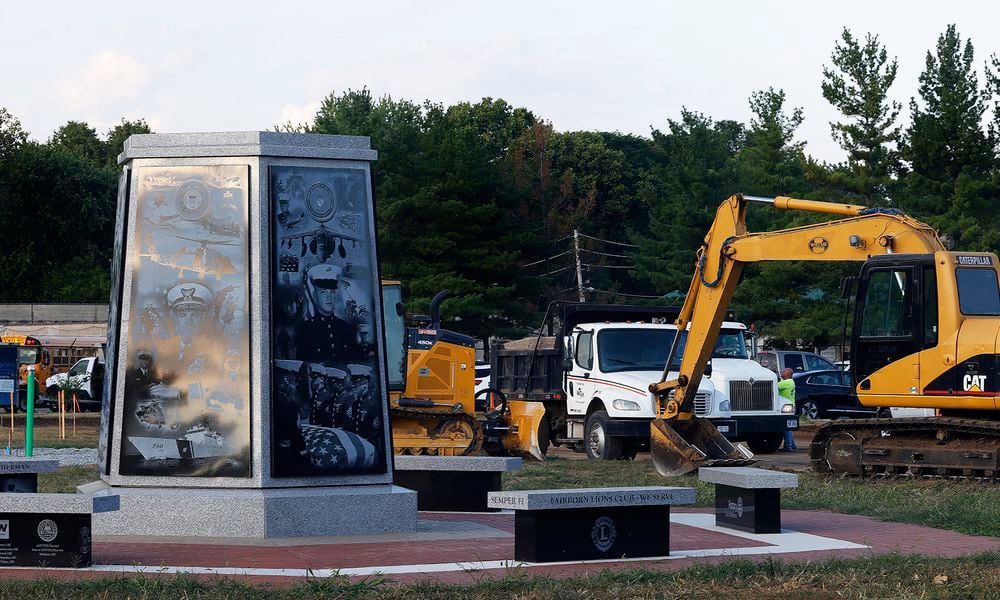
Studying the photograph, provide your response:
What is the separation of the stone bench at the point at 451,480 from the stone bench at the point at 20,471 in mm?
3434

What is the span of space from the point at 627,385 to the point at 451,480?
9.60m

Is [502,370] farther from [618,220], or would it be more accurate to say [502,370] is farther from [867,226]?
[618,220]

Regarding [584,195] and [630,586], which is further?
[584,195]

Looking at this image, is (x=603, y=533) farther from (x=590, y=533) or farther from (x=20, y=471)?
(x=20, y=471)

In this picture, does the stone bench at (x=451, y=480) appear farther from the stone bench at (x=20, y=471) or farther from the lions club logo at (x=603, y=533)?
the stone bench at (x=20, y=471)

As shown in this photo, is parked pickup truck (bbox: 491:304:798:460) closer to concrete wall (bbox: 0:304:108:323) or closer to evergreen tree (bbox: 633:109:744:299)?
evergreen tree (bbox: 633:109:744:299)

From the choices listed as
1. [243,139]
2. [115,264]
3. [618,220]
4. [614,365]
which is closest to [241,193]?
[243,139]

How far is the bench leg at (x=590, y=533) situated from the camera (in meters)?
10.4

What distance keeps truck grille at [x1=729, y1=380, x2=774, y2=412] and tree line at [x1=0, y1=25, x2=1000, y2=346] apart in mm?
22252

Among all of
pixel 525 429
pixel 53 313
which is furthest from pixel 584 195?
pixel 525 429

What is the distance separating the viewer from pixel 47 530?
9898mm

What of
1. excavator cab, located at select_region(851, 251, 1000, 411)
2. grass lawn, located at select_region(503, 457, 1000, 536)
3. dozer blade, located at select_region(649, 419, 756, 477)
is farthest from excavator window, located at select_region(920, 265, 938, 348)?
dozer blade, located at select_region(649, 419, 756, 477)

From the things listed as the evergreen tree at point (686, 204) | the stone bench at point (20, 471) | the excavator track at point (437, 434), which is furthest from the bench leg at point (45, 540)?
the evergreen tree at point (686, 204)

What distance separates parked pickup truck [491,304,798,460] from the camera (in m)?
23.2
